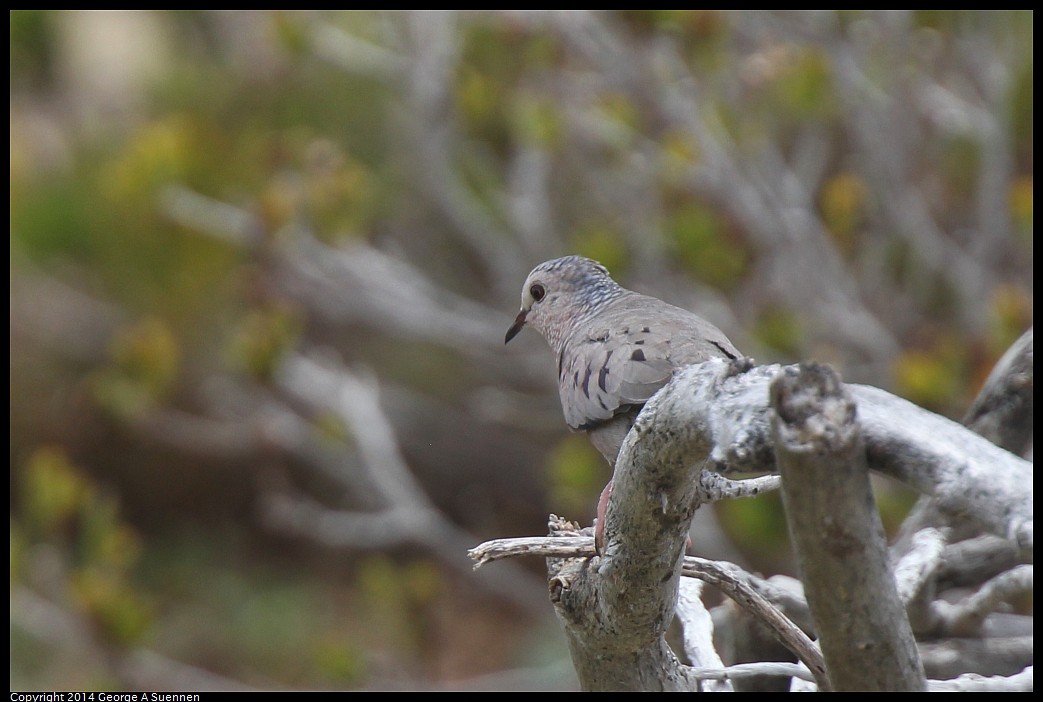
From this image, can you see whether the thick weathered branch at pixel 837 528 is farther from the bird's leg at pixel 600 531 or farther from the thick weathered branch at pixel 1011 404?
the thick weathered branch at pixel 1011 404

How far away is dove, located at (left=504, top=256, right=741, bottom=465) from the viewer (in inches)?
96.3

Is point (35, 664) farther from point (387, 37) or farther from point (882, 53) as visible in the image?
point (882, 53)

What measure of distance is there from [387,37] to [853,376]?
124 inches

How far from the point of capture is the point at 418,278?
582cm

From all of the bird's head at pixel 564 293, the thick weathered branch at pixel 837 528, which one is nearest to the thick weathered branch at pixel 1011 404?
the bird's head at pixel 564 293

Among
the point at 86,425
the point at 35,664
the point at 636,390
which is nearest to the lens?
the point at 636,390

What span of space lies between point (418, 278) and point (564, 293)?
8.47ft

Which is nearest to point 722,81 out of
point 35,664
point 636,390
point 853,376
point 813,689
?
point 853,376

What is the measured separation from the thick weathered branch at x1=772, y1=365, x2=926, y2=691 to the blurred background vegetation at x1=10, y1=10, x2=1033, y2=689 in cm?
281

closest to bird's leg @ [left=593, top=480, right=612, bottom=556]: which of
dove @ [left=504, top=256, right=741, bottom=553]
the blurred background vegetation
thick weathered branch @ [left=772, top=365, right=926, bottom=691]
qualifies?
dove @ [left=504, top=256, right=741, bottom=553]

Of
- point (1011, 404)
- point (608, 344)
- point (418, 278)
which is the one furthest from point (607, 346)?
point (418, 278)

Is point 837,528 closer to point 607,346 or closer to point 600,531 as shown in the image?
point 600,531

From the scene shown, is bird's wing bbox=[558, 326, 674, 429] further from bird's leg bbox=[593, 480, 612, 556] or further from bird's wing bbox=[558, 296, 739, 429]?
bird's leg bbox=[593, 480, 612, 556]

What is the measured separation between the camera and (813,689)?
6.78 ft
